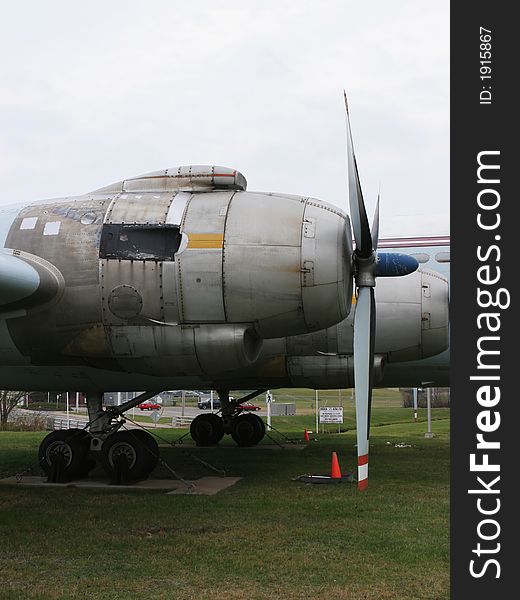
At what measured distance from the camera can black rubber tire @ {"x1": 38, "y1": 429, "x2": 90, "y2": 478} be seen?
13242mm

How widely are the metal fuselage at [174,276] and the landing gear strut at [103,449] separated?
2.87m

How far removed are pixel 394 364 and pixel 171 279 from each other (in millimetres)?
7876

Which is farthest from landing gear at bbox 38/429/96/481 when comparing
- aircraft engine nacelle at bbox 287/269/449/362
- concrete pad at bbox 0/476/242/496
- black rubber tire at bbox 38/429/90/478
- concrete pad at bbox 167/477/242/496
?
aircraft engine nacelle at bbox 287/269/449/362

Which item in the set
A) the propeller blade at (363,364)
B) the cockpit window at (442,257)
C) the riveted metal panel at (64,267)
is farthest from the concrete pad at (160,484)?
the cockpit window at (442,257)

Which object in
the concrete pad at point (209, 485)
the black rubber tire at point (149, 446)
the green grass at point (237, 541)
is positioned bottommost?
the concrete pad at point (209, 485)

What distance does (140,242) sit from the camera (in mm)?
9609

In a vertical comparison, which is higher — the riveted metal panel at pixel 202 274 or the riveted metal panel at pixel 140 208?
the riveted metal panel at pixel 140 208

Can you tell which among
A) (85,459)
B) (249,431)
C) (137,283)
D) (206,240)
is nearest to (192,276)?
(206,240)

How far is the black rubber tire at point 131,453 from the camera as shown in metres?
12.6

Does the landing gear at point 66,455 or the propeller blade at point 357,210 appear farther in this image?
the landing gear at point 66,455

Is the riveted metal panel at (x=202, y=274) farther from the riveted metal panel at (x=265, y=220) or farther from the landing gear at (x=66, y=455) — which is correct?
the landing gear at (x=66, y=455)

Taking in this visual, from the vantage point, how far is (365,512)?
10062 millimetres

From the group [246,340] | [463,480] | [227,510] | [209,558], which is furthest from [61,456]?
[463,480]

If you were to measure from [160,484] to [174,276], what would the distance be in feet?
16.4
